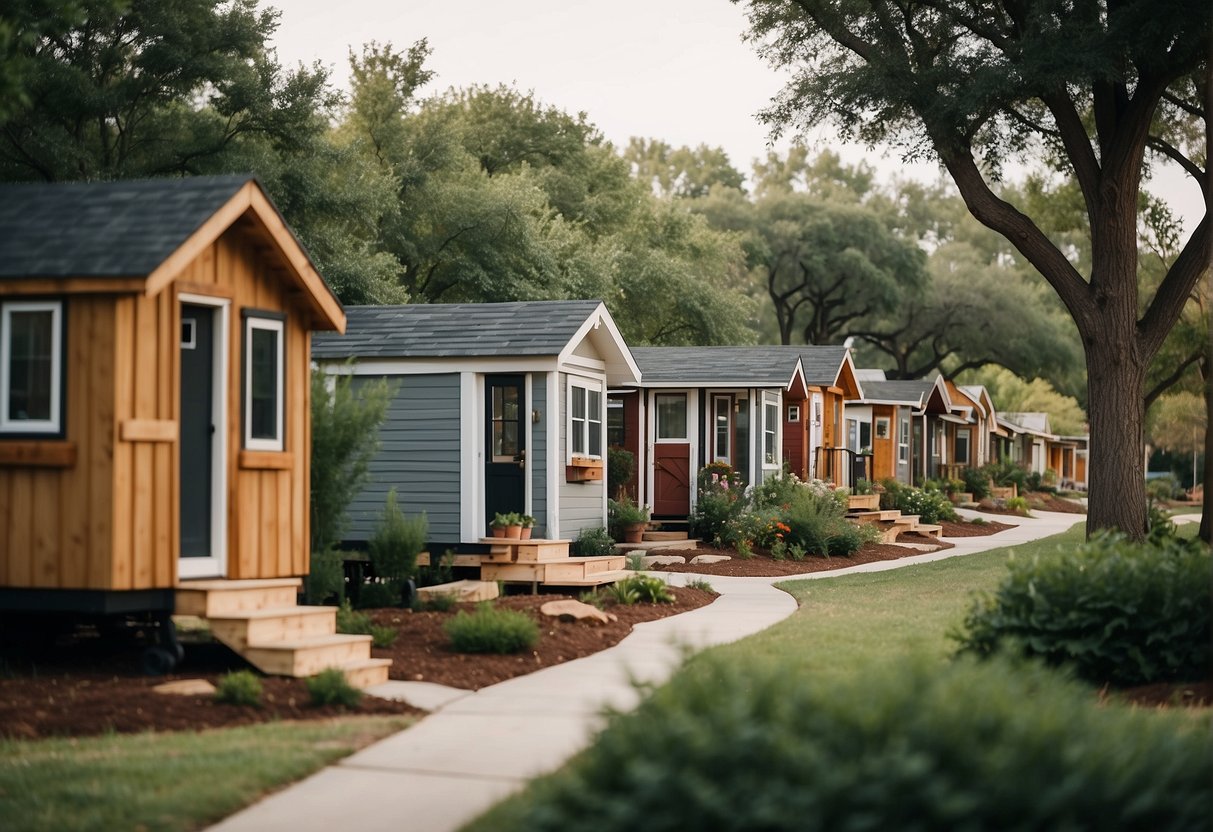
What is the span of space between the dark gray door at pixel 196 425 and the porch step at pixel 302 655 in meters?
1.23

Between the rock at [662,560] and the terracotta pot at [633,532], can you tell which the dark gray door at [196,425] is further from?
the terracotta pot at [633,532]

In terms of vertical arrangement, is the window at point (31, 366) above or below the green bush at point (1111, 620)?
above

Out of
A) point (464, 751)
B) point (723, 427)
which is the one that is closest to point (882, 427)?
point (723, 427)

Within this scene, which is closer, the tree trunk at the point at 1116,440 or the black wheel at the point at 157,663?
the black wheel at the point at 157,663

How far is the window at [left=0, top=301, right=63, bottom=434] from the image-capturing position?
32.2ft

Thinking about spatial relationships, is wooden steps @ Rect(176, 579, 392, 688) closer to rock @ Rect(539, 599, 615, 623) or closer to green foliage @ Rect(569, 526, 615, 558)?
rock @ Rect(539, 599, 615, 623)

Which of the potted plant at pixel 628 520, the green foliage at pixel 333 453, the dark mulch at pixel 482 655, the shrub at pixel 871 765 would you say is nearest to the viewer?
the shrub at pixel 871 765

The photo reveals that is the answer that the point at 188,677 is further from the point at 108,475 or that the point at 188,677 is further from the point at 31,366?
the point at 31,366

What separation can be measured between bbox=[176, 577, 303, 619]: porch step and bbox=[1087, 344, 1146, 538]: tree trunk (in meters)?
14.0

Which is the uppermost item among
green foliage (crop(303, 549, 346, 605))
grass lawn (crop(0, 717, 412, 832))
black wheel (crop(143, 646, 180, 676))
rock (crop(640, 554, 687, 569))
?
green foliage (crop(303, 549, 346, 605))

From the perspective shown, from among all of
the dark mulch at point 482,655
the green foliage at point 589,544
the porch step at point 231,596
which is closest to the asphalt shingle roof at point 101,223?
the porch step at point 231,596

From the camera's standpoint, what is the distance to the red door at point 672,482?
25.6m

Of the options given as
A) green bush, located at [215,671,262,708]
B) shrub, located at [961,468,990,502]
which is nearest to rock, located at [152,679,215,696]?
green bush, located at [215,671,262,708]

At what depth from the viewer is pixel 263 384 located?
1123 cm
